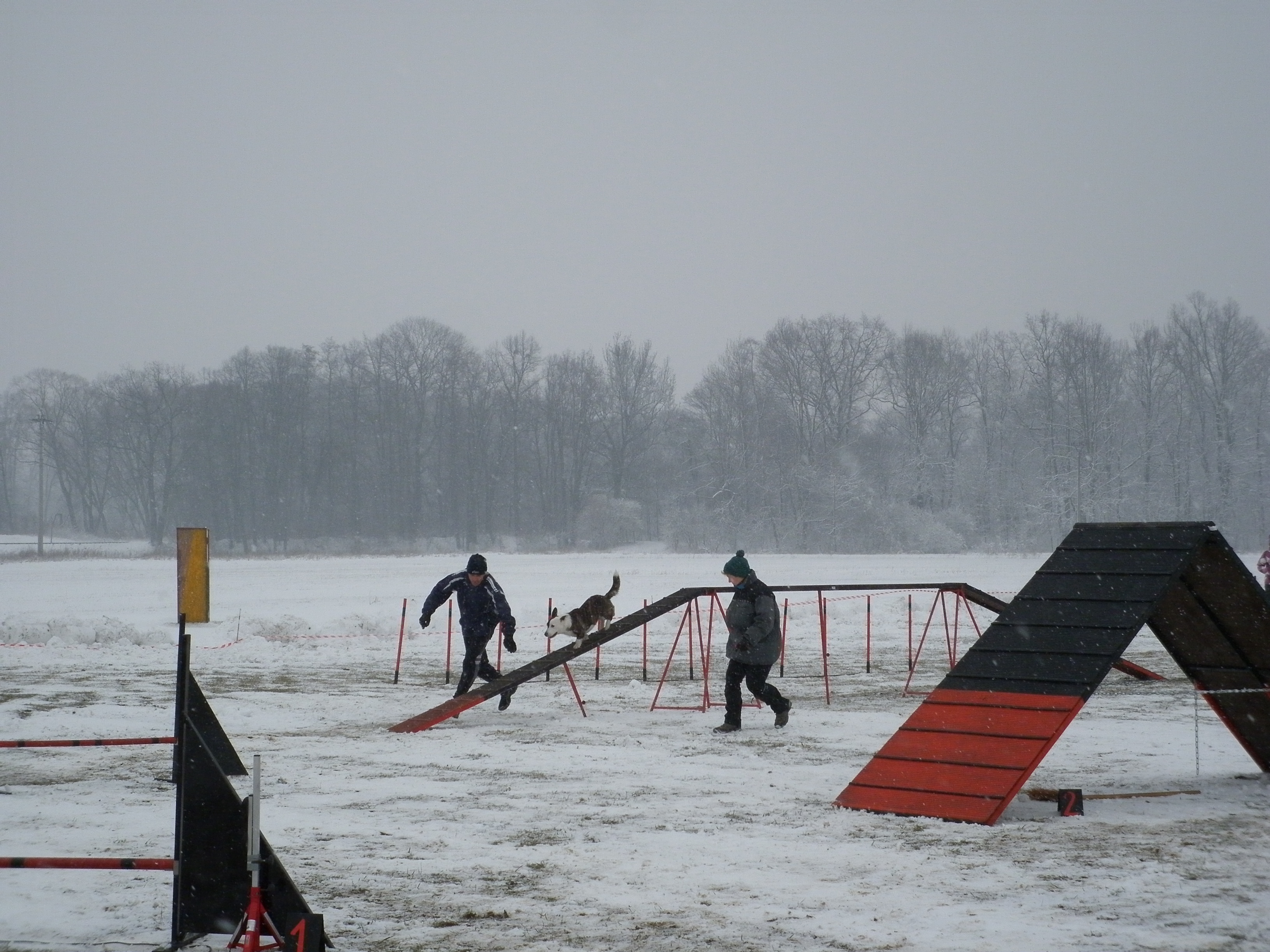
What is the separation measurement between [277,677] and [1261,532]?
5295 cm

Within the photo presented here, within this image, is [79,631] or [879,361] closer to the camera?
[79,631]

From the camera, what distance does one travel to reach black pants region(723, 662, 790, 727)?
10352 millimetres

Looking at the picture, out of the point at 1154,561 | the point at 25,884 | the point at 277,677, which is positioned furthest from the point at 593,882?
the point at 277,677

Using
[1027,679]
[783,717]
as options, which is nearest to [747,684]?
[783,717]

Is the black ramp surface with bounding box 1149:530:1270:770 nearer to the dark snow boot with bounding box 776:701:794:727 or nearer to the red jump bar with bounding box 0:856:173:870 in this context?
the dark snow boot with bounding box 776:701:794:727

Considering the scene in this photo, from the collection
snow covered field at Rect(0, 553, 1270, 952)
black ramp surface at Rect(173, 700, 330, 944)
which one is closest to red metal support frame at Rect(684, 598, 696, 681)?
snow covered field at Rect(0, 553, 1270, 952)

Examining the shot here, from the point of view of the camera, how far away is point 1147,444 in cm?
5616

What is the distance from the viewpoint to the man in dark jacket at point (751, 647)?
33.9ft

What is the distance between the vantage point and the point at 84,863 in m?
4.41

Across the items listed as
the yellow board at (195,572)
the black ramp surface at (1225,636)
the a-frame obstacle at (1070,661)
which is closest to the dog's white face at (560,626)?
the a-frame obstacle at (1070,661)

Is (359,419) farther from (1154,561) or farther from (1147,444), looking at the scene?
(1154,561)

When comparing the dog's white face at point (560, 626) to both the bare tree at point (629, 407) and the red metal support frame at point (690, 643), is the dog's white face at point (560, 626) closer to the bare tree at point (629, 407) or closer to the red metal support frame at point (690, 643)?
the red metal support frame at point (690, 643)

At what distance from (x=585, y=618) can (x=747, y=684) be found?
372 centimetres

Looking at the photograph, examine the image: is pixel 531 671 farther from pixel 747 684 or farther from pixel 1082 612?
pixel 1082 612
